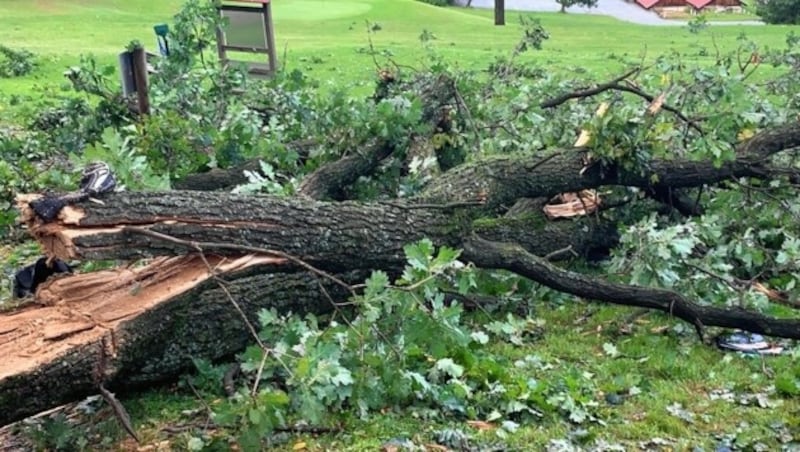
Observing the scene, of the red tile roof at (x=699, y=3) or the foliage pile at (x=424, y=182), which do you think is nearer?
the foliage pile at (x=424, y=182)

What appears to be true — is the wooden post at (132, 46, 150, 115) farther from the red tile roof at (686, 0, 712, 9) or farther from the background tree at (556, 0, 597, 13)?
the red tile roof at (686, 0, 712, 9)

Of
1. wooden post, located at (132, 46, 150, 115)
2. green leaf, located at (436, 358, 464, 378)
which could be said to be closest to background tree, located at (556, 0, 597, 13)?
wooden post, located at (132, 46, 150, 115)

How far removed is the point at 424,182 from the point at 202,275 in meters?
2.04

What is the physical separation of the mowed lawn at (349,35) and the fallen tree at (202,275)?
6.34m

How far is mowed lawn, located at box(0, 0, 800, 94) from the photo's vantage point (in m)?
14.1

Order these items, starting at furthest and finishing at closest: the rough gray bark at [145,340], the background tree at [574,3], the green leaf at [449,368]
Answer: the background tree at [574,3] → the green leaf at [449,368] → the rough gray bark at [145,340]

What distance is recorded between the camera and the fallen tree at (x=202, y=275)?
2.99m

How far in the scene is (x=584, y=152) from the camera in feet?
15.9

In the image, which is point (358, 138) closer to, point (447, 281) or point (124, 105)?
point (447, 281)

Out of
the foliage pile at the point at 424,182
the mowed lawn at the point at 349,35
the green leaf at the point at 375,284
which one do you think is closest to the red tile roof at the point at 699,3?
the mowed lawn at the point at 349,35

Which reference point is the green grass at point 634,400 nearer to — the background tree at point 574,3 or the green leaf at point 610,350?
the green leaf at point 610,350

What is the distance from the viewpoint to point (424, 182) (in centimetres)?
506

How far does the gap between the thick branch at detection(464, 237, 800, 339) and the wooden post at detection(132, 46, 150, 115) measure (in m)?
3.30

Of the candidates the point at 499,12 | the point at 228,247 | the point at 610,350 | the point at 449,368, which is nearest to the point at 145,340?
the point at 228,247
